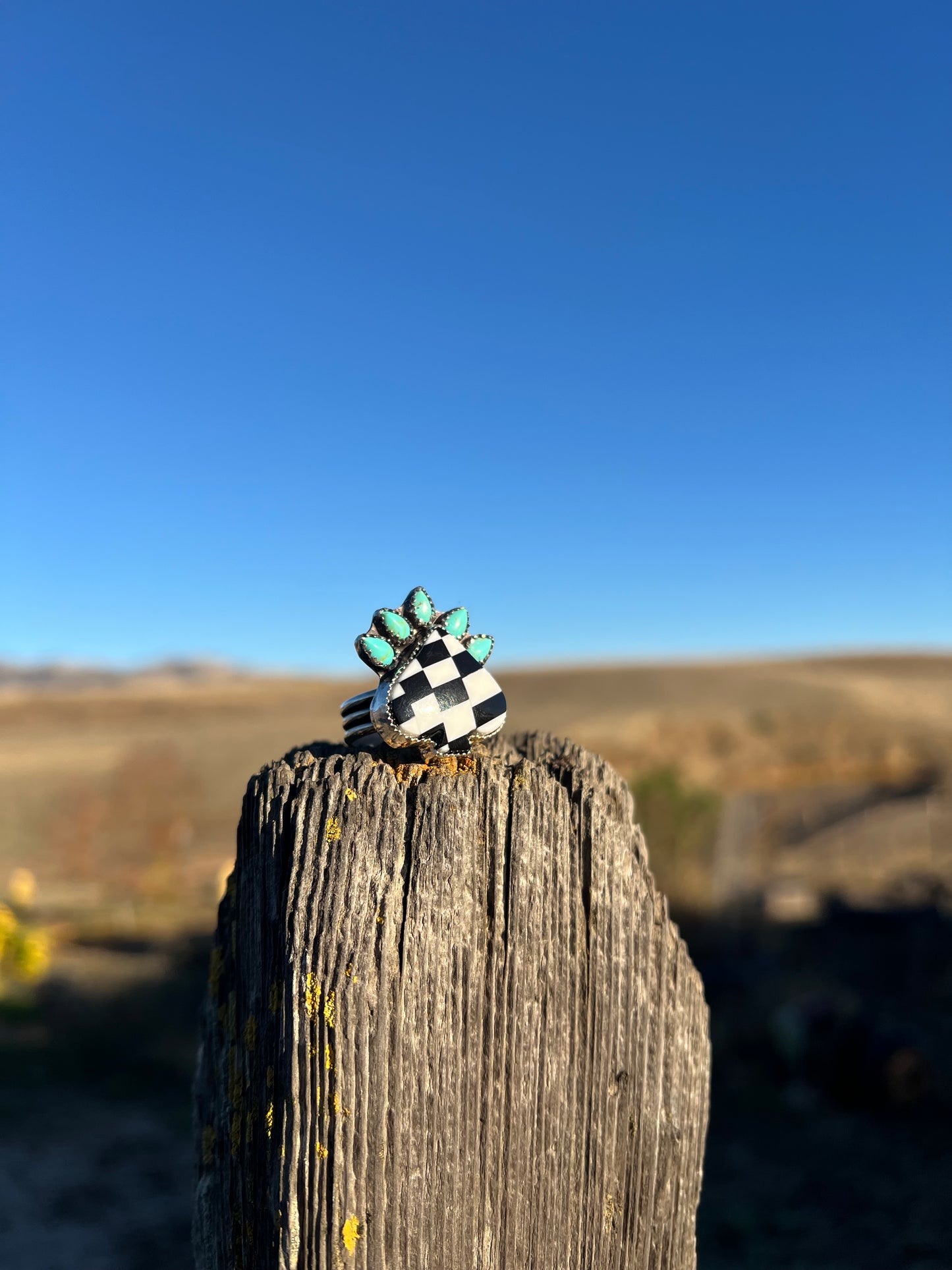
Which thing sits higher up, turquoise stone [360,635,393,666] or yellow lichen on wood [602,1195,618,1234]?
turquoise stone [360,635,393,666]

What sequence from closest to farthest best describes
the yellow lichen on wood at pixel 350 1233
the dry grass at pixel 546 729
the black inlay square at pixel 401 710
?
the yellow lichen on wood at pixel 350 1233, the black inlay square at pixel 401 710, the dry grass at pixel 546 729

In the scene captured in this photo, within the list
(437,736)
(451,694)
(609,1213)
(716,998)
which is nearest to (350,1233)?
(609,1213)

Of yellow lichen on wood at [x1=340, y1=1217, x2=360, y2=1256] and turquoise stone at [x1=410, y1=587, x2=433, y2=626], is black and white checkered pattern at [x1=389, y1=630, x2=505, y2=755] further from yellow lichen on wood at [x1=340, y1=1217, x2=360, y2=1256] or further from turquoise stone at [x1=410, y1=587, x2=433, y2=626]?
yellow lichen on wood at [x1=340, y1=1217, x2=360, y2=1256]

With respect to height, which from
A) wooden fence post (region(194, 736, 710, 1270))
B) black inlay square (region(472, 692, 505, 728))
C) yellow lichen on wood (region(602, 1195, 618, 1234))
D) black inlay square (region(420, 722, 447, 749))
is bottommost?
yellow lichen on wood (region(602, 1195, 618, 1234))

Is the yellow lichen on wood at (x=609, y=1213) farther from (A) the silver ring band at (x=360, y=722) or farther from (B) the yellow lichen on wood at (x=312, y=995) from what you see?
(A) the silver ring band at (x=360, y=722)

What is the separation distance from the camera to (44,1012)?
8.80 metres

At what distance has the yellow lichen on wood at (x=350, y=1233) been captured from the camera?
1442 mm

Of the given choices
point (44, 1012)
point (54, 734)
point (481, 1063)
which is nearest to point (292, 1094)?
point (481, 1063)

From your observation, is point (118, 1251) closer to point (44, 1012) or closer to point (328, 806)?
point (44, 1012)

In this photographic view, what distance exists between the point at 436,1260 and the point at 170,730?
31.3 meters

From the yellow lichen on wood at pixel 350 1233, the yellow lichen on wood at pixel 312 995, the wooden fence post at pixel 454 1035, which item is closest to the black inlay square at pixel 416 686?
the wooden fence post at pixel 454 1035

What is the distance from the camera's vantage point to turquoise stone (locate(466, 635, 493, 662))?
2166 mm

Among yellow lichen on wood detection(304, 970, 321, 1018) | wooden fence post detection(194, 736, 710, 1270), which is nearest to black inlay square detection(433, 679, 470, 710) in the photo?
wooden fence post detection(194, 736, 710, 1270)

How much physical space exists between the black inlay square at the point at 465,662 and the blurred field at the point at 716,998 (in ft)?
16.3
